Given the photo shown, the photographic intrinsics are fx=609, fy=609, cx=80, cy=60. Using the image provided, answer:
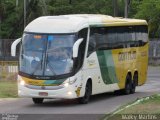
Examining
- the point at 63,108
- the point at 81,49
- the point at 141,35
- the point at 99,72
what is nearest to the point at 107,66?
the point at 99,72

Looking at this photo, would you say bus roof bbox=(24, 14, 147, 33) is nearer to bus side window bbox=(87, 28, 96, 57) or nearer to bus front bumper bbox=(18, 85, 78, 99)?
bus side window bbox=(87, 28, 96, 57)

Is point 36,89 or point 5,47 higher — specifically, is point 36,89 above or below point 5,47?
above

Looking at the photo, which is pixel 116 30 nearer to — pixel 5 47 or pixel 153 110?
pixel 153 110

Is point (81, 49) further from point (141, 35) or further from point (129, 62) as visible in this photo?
point (141, 35)

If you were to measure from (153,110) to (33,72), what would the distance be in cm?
576

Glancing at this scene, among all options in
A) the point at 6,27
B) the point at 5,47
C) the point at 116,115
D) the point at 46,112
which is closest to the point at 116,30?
the point at 46,112

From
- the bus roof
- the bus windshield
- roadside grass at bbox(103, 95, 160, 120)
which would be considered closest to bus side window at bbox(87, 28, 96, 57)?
the bus roof

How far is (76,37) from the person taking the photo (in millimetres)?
A: 21984

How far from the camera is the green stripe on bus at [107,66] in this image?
24675 millimetres

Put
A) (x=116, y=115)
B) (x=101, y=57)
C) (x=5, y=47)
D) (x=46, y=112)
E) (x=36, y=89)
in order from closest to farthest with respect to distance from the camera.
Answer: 1. (x=116, y=115)
2. (x=46, y=112)
3. (x=36, y=89)
4. (x=101, y=57)
5. (x=5, y=47)

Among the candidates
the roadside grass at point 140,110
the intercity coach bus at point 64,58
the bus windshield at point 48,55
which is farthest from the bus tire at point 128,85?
the roadside grass at point 140,110

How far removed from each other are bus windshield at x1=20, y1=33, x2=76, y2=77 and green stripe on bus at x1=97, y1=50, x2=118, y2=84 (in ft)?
9.33

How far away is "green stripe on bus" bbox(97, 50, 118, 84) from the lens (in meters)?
24.7

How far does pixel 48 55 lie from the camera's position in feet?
71.2
